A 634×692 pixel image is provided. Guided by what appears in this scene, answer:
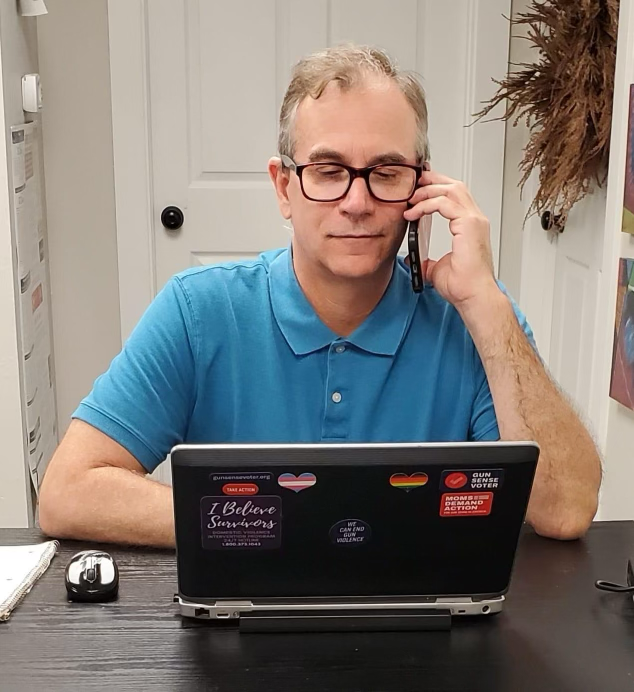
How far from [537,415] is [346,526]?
0.55m

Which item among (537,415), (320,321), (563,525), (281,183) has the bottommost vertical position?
(563,525)

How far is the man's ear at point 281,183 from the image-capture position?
4.89 feet

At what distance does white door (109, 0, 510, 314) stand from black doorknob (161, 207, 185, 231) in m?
0.02

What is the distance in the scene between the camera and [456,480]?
91cm

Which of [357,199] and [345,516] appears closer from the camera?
Result: [345,516]

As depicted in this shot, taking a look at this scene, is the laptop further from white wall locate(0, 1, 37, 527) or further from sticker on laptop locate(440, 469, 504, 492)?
white wall locate(0, 1, 37, 527)

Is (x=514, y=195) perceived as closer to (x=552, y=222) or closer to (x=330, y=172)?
(x=552, y=222)

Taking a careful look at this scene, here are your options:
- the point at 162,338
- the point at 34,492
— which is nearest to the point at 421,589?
the point at 162,338

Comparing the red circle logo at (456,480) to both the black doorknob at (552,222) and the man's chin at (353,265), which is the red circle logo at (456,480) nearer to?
the man's chin at (353,265)

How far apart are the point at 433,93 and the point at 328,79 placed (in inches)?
61.1

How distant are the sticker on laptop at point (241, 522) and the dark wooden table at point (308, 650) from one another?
0.36ft

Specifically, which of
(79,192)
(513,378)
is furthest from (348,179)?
(79,192)

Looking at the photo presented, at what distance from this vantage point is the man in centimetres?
138

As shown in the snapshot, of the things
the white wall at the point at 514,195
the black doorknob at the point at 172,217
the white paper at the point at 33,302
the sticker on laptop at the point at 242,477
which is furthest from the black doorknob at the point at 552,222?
the sticker on laptop at the point at 242,477
